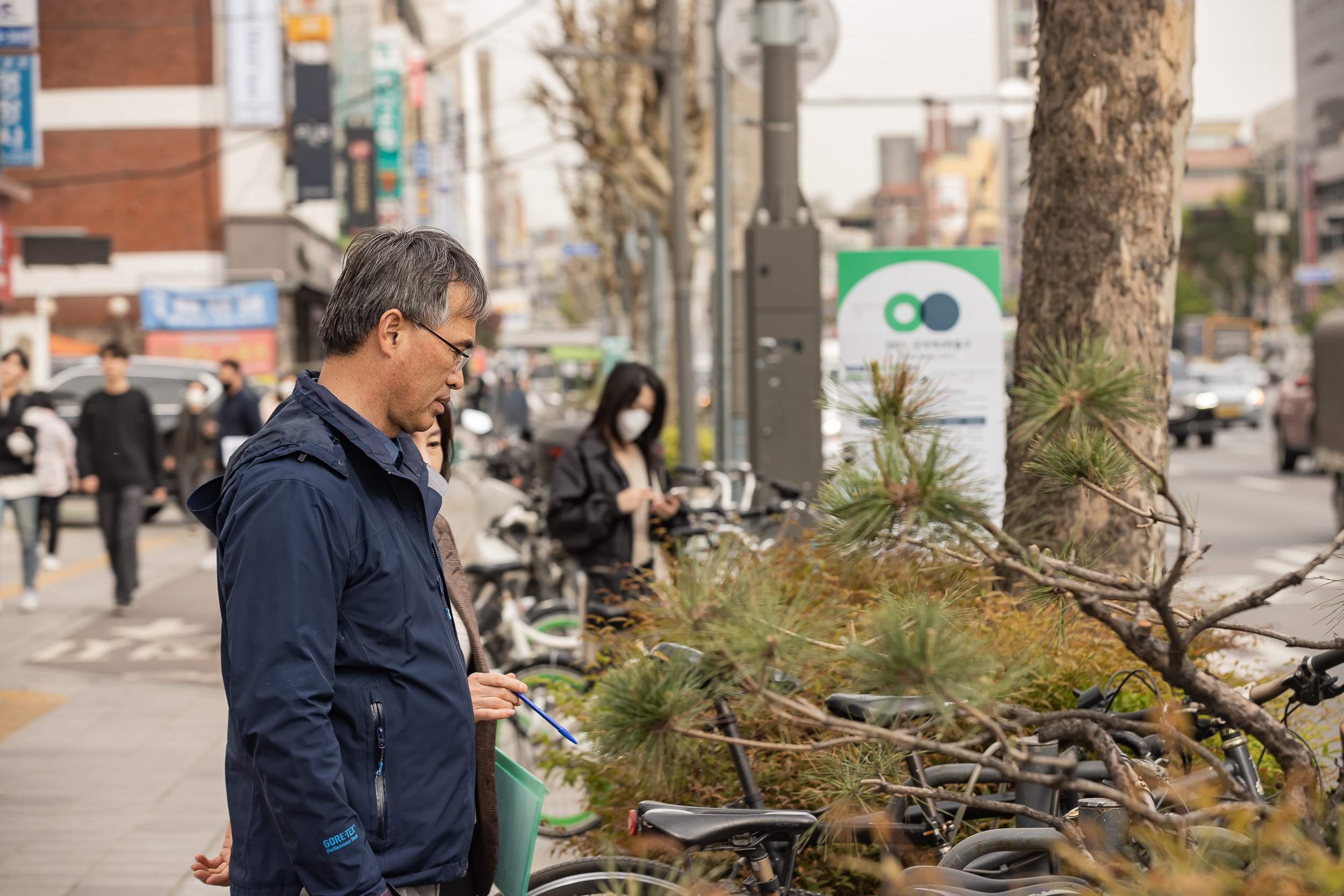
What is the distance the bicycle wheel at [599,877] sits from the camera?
2.79 m

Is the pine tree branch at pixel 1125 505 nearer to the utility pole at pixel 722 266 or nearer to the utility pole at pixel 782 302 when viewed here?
the utility pole at pixel 782 302

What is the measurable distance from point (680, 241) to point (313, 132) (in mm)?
19039

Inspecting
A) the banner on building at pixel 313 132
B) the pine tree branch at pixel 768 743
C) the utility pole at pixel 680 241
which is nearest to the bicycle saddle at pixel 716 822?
the pine tree branch at pixel 768 743

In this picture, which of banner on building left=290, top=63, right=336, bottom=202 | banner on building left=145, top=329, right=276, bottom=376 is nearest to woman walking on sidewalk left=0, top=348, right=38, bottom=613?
banner on building left=145, top=329, right=276, bottom=376

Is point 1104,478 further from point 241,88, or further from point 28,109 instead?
point 241,88

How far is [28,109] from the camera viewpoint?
20859mm

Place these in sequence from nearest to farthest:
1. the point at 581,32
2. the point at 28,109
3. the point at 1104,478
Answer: the point at 1104,478 → the point at 28,109 → the point at 581,32

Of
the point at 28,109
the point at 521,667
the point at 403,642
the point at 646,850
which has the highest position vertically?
the point at 28,109

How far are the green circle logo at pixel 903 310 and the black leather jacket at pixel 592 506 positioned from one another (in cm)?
200

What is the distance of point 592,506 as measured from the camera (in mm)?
6293

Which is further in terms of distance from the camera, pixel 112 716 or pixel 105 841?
pixel 112 716

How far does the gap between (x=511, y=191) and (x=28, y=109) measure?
166m

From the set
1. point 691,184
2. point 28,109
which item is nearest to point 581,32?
point 691,184

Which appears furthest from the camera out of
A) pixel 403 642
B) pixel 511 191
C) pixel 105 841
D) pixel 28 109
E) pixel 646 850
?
pixel 511 191
